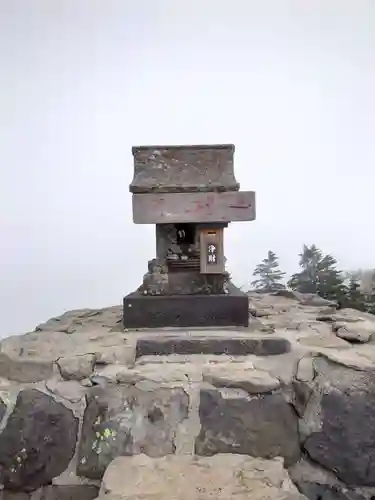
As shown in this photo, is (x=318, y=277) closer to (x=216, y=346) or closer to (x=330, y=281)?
(x=330, y=281)

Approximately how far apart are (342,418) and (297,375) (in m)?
0.16

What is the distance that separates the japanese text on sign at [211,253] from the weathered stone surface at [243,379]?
435 mm

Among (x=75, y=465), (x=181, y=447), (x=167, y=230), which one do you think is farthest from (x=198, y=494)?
(x=167, y=230)

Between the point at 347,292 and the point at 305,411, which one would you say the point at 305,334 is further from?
the point at 347,292

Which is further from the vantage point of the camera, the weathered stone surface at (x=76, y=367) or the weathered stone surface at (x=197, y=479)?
the weathered stone surface at (x=76, y=367)

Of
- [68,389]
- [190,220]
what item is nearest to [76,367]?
[68,389]

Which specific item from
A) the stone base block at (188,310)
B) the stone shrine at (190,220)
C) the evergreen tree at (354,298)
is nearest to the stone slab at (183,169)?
the stone shrine at (190,220)

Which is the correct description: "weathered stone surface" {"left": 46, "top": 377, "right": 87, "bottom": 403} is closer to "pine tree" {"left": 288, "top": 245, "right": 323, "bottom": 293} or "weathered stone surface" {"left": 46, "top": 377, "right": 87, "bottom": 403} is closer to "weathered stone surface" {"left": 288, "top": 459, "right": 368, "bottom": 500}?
"weathered stone surface" {"left": 288, "top": 459, "right": 368, "bottom": 500}

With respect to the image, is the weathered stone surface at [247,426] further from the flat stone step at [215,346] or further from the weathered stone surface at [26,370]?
the weathered stone surface at [26,370]

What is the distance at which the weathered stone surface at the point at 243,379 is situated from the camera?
4.42ft

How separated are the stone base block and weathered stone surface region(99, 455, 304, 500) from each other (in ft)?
1.79

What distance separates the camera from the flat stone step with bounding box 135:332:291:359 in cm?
155

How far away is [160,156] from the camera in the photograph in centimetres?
176

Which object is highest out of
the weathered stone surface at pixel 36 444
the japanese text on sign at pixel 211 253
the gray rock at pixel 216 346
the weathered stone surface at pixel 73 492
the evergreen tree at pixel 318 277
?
the japanese text on sign at pixel 211 253
